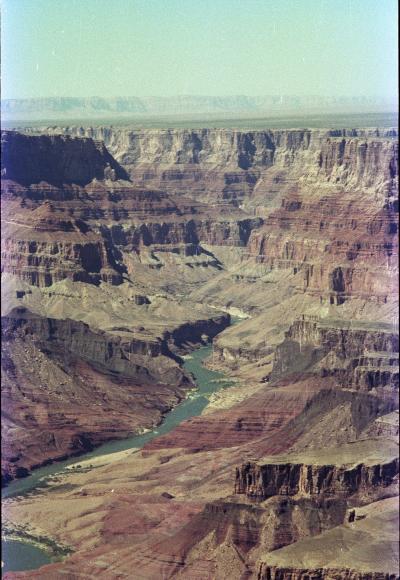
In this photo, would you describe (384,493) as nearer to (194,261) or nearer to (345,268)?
(345,268)

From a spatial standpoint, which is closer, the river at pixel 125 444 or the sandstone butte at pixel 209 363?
the sandstone butte at pixel 209 363

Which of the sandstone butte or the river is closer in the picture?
the sandstone butte

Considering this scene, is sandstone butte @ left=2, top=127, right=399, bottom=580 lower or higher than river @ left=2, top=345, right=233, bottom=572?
higher

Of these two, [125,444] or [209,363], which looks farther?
[209,363]
